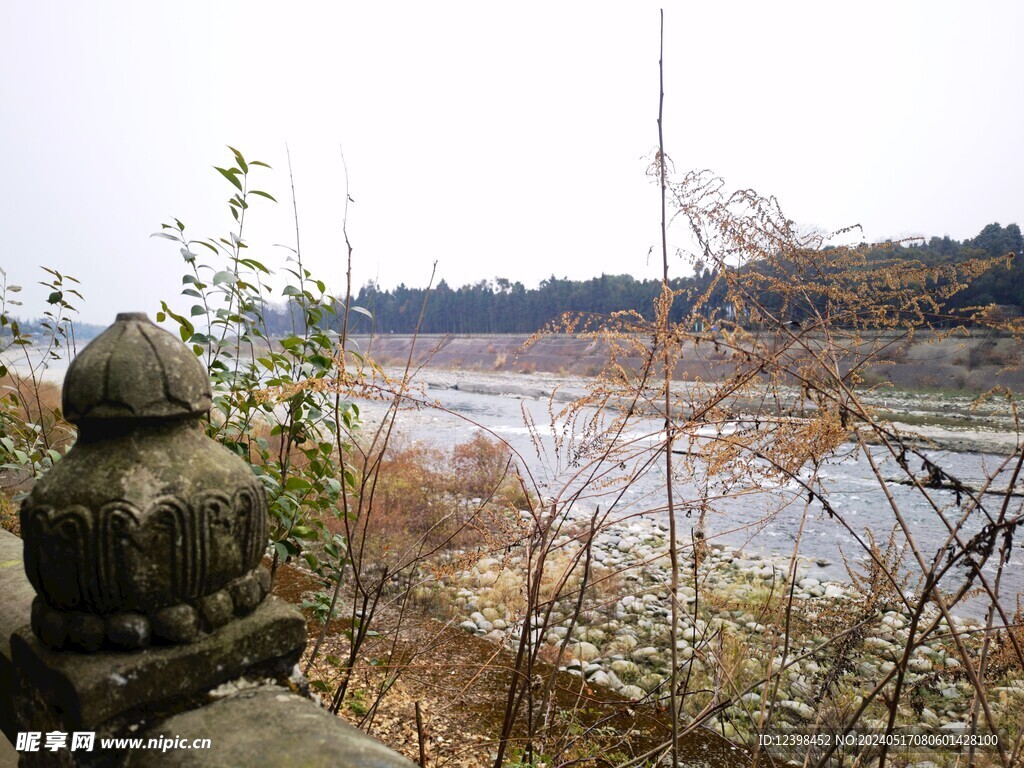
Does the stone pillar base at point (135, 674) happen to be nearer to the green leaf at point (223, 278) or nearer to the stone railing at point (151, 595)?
the stone railing at point (151, 595)

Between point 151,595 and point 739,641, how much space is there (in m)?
4.74

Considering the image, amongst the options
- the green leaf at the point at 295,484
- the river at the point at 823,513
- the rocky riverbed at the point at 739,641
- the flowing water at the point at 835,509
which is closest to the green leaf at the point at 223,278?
the green leaf at the point at 295,484

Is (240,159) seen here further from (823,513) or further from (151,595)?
(823,513)

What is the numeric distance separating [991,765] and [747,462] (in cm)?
242

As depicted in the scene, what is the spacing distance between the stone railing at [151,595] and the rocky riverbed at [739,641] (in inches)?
68.3

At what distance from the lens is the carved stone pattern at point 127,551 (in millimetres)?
1106

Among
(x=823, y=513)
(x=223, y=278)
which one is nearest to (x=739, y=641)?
(x=823, y=513)

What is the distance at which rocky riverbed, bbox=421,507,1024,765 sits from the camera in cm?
327

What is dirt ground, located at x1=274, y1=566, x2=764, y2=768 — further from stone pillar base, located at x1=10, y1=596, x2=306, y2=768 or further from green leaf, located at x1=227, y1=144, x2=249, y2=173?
green leaf, located at x1=227, y1=144, x2=249, y2=173

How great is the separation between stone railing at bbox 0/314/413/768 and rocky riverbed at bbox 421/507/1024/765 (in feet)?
5.69

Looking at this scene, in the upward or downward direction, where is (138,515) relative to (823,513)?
upward

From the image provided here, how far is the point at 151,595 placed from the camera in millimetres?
1146

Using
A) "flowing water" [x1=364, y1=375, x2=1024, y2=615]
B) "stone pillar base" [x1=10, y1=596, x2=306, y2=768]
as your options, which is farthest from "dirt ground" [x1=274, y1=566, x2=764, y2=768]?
"flowing water" [x1=364, y1=375, x2=1024, y2=615]

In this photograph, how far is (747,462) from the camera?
1.96 meters
